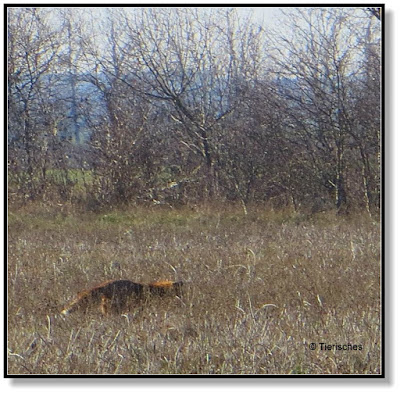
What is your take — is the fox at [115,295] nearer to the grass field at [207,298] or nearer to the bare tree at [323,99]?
the grass field at [207,298]

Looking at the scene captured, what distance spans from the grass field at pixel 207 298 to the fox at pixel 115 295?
10 centimetres

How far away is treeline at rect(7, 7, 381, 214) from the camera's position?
6.48 m

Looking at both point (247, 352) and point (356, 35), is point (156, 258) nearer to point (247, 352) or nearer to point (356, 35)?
point (247, 352)

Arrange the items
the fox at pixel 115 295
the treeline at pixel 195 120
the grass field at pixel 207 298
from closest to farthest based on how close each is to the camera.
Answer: the grass field at pixel 207 298 → the fox at pixel 115 295 → the treeline at pixel 195 120

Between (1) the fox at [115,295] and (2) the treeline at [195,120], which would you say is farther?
(2) the treeline at [195,120]

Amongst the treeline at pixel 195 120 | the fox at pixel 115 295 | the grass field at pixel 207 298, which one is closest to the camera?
the grass field at pixel 207 298

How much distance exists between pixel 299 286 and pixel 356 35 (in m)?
3.16

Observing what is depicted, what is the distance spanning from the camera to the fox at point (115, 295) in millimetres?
3732

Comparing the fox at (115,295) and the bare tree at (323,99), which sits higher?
the bare tree at (323,99)

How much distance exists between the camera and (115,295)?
150 inches

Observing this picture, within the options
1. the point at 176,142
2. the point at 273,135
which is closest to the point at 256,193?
the point at 273,135

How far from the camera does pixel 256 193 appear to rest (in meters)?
7.55

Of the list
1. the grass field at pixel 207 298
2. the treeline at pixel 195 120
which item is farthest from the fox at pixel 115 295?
the treeline at pixel 195 120

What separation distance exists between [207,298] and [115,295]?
562 mm
